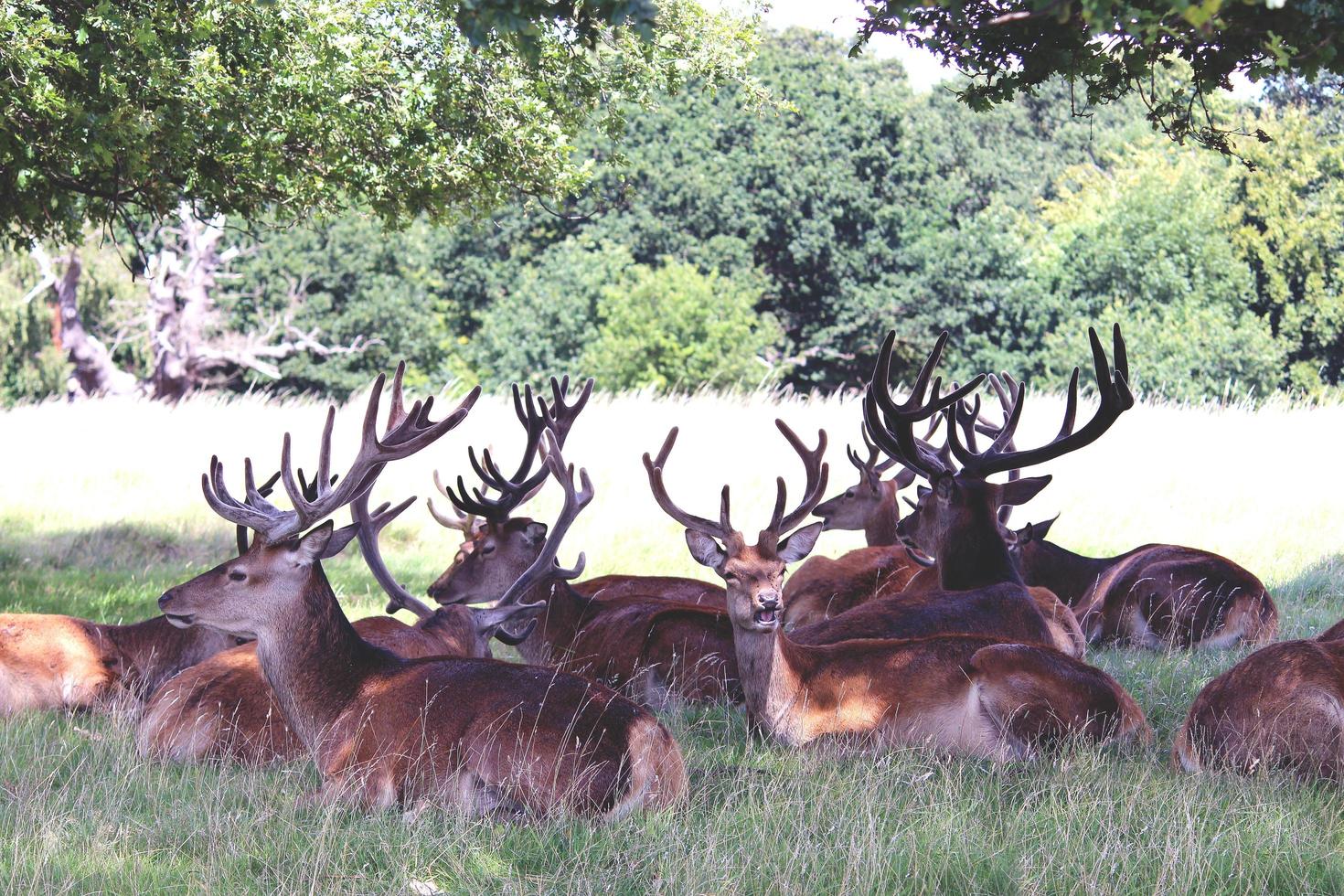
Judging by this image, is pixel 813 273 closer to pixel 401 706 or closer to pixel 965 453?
pixel 965 453

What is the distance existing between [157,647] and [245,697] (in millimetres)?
1533

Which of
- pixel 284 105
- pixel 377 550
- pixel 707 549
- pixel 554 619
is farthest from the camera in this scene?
pixel 284 105

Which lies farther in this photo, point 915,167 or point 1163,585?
point 915,167

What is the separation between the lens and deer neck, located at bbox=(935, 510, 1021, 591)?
736cm

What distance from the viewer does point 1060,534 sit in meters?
13.5

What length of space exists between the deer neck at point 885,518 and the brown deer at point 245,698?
4.04m

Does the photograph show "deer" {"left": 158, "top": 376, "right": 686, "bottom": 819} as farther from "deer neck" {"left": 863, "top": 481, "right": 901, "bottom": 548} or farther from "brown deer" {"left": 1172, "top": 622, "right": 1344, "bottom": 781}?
"deer neck" {"left": 863, "top": 481, "right": 901, "bottom": 548}

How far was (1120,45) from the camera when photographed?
5859 mm

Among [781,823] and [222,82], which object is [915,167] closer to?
[222,82]

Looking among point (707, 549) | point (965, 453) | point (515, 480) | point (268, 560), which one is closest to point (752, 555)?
point (707, 549)

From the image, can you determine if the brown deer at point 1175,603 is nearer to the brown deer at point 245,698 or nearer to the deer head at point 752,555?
the deer head at point 752,555

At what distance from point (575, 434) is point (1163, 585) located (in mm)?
8270

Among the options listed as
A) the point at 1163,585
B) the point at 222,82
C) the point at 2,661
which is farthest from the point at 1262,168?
the point at 2,661

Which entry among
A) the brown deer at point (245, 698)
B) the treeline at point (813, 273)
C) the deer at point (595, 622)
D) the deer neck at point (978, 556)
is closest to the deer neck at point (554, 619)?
the deer at point (595, 622)
